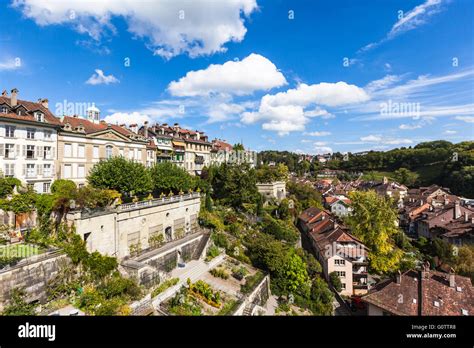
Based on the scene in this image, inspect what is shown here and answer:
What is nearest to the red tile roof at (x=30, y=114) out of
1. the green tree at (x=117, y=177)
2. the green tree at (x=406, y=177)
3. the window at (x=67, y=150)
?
the window at (x=67, y=150)

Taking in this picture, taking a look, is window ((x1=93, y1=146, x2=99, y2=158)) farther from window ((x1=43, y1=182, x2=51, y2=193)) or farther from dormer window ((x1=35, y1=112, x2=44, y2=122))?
dormer window ((x1=35, y1=112, x2=44, y2=122))

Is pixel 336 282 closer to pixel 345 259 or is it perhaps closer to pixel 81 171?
pixel 345 259

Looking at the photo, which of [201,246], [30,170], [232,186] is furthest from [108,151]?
[232,186]

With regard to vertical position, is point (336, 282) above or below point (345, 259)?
below

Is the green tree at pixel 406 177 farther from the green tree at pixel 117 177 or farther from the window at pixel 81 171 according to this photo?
the window at pixel 81 171

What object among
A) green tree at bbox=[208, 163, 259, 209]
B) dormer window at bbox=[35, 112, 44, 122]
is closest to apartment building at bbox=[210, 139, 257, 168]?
green tree at bbox=[208, 163, 259, 209]
